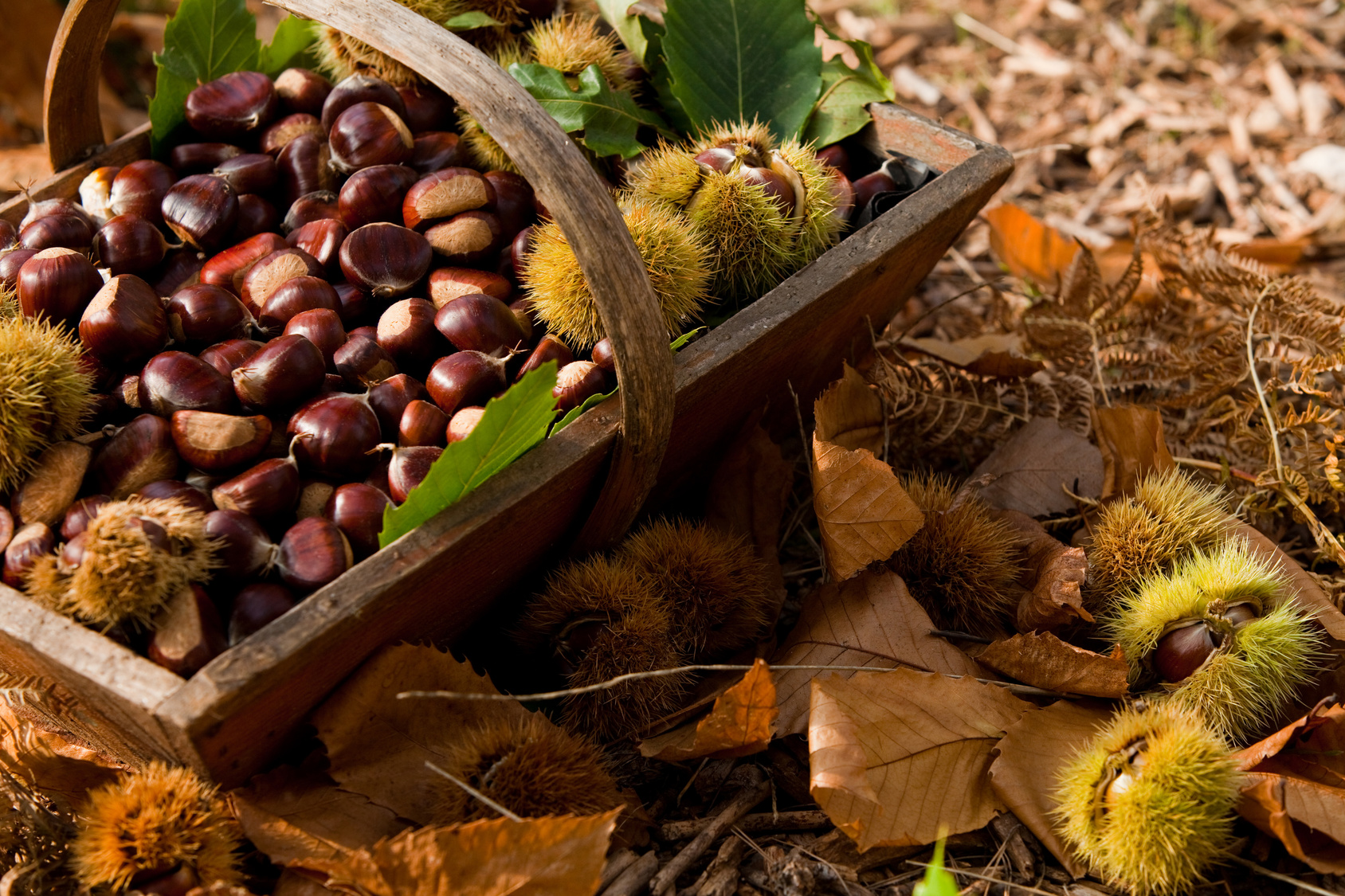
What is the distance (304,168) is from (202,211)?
0.20m

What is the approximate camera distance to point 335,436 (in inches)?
54.9

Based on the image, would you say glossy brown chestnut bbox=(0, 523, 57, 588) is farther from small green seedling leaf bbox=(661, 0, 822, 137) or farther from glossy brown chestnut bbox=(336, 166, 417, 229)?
small green seedling leaf bbox=(661, 0, 822, 137)

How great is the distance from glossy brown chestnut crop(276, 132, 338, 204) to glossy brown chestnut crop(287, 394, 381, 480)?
549 mm

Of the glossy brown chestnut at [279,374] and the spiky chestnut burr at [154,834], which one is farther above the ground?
the glossy brown chestnut at [279,374]

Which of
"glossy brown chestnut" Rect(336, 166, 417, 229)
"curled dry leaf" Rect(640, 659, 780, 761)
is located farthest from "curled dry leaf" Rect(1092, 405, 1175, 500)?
"glossy brown chestnut" Rect(336, 166, 417, 229)

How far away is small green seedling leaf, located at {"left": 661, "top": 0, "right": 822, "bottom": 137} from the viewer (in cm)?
191

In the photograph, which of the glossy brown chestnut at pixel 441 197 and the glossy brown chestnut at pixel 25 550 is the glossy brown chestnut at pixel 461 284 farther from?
the glossy brown chestnut at pixel 25 550

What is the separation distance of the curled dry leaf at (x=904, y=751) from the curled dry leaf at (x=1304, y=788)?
0.99 ft

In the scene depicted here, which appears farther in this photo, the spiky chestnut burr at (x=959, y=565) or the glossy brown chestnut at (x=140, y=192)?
the glossy brown chestnut at (x=140, y=192)

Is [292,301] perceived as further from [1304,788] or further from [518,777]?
[1304,788]

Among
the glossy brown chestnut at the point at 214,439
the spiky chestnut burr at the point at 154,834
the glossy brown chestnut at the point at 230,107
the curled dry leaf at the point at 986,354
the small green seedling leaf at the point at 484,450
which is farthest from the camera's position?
the curled dry leaf at the point at 986,354

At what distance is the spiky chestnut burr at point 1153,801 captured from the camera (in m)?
1.22

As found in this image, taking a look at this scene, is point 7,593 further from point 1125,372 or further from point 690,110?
point 1125,372

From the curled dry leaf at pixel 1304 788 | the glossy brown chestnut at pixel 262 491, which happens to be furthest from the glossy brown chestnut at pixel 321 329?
the curled dry leaf at pixel 1304 788
